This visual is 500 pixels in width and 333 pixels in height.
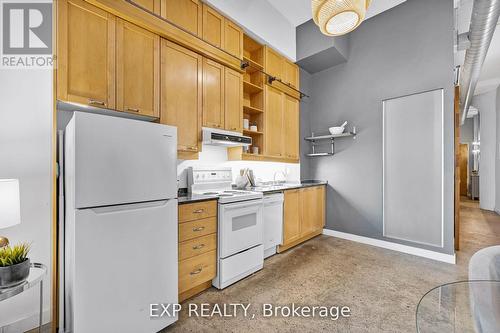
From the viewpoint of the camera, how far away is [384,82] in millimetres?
3541

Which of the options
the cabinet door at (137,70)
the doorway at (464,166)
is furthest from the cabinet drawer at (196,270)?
the doorway at (464,166)

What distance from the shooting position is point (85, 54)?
5.82ft

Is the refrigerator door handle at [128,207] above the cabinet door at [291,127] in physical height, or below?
below

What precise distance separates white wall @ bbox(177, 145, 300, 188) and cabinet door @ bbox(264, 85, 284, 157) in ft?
1.24

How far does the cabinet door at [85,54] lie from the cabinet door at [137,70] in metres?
0.06

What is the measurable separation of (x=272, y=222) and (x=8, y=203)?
8.39 feet

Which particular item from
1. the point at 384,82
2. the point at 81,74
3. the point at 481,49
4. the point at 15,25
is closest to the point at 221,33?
the point at 81,74

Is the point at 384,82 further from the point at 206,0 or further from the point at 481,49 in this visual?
the point at 206,0

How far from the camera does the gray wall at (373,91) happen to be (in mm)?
2982

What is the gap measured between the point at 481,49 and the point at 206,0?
3767 millimetres

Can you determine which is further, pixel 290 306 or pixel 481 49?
pixel 481 49

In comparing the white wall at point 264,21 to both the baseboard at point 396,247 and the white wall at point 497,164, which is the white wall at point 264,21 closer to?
the baseboard at point 396,247

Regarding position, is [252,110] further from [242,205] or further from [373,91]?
[373,91]

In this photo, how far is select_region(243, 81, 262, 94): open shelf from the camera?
3387 millimetres
